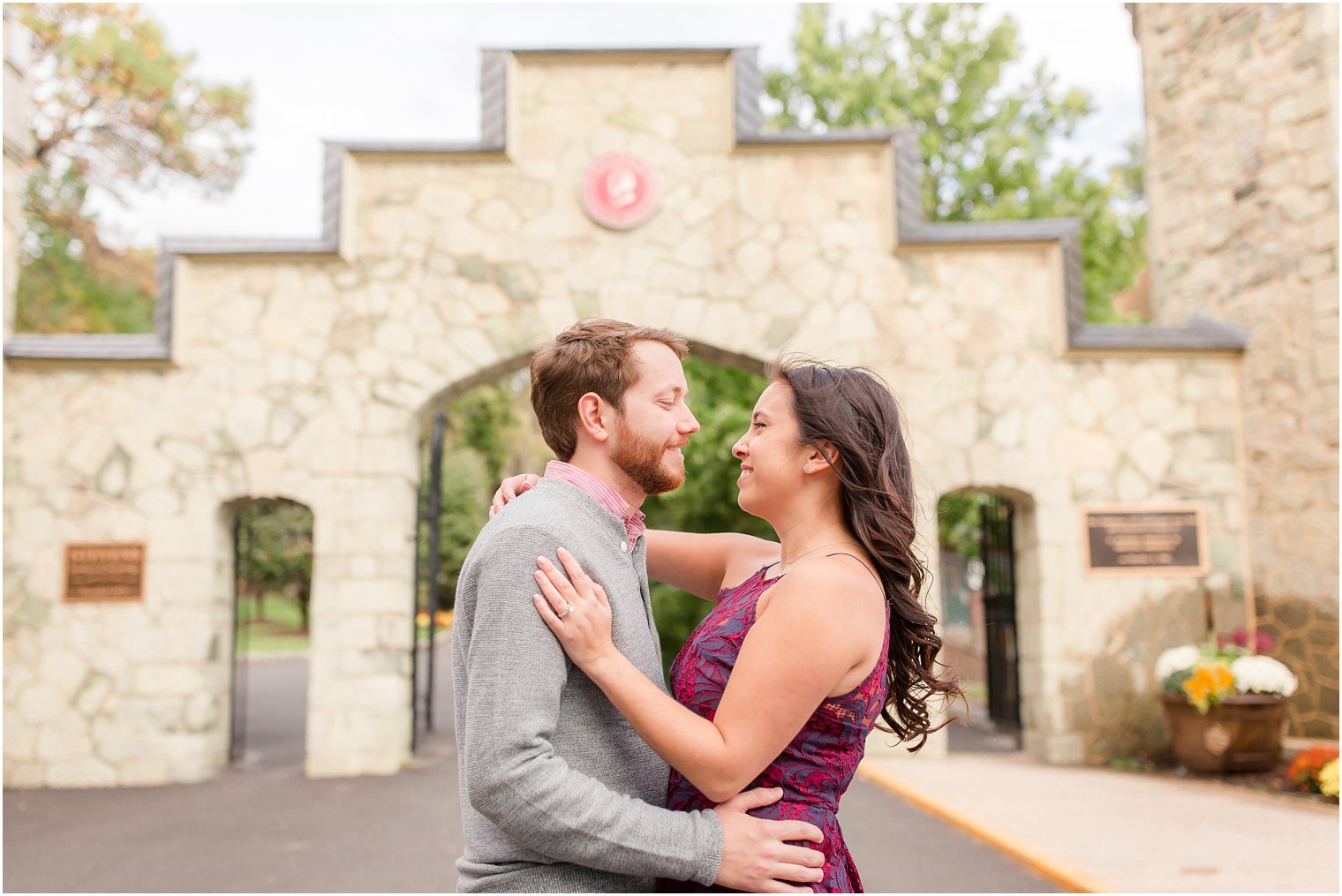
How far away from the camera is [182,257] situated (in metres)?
8.41

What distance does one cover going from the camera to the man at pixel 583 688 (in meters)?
1.61

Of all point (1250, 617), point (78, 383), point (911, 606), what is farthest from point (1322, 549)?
point (78, 383)

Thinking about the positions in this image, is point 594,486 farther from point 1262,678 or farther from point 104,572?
point 104,572

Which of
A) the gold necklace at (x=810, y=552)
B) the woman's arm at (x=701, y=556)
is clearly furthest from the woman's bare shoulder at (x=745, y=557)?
the gold necklace at (x=810, y=552)

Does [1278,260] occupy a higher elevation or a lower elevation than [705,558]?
higher

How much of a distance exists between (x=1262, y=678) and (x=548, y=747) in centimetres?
724

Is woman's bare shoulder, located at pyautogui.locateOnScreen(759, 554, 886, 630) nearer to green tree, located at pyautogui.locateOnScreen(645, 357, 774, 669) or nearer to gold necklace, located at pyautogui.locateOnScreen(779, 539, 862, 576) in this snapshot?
gold necklace, located at pyautogui.locateOnScreen(779, 539, 862, 576)

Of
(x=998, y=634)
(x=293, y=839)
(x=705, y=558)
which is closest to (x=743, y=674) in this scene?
(x=705, y=558)

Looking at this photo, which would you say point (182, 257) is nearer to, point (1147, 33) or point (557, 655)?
point (557, 655)

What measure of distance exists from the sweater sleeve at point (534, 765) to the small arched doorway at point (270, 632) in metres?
7.12

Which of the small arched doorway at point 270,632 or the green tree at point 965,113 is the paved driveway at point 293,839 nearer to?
the small arched doorway at point 270,632

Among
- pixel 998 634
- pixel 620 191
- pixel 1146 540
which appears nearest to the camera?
pixel 1146 540

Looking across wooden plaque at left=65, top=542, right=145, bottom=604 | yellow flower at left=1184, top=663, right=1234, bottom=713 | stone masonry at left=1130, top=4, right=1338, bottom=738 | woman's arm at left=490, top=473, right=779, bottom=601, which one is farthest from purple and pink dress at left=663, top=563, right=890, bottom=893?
wooden plaque at left=65, top=542, right=145, bottom=604

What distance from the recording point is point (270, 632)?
28812mm
